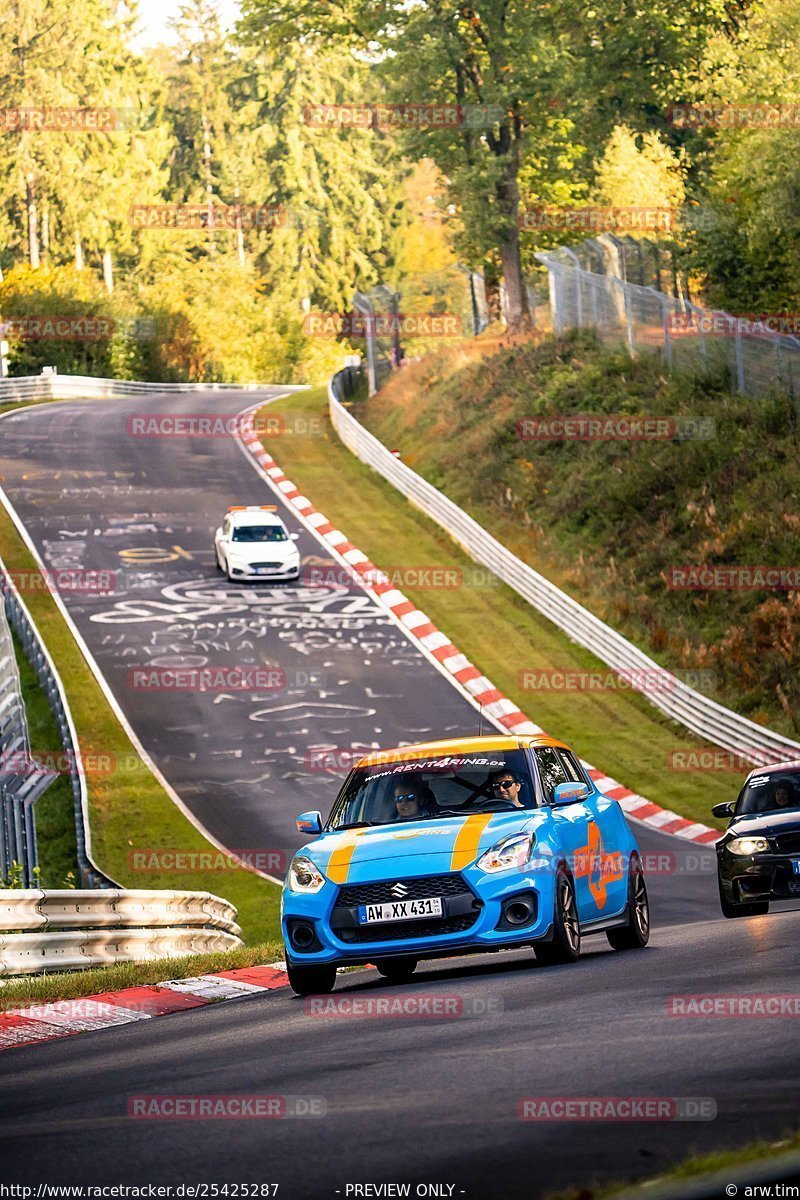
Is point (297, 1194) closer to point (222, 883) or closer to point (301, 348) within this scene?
point (222, 883)

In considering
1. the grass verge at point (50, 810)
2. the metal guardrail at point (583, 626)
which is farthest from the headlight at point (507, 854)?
the metal guardrail at point (583, 626)

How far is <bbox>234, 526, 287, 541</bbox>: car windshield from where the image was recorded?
126ft

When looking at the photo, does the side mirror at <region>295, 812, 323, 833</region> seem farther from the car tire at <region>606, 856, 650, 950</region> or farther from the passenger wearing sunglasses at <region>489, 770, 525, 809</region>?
the car tire at <region>606, 856, 650, 950</region>

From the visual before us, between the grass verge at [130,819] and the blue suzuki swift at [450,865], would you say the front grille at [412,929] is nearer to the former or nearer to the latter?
the blue suzuki swift at [450,865]

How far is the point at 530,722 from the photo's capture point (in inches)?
1196

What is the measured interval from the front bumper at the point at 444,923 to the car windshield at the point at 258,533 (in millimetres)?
27323

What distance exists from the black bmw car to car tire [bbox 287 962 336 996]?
545 centimetres

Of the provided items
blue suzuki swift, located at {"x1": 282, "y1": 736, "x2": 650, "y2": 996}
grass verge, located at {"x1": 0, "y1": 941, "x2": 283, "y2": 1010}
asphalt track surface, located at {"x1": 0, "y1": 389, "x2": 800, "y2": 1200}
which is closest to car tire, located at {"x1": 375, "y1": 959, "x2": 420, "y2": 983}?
blue suzuki swift, located at {"x1": 282, "y1": 736, "x2": 650, "y2": 996}

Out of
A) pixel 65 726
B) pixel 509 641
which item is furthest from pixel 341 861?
pixel 509 641

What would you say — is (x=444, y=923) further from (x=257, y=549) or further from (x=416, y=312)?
(x=416, y=312)

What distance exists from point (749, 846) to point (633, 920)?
3.24m

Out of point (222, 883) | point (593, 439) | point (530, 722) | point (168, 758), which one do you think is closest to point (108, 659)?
point (168, 758)

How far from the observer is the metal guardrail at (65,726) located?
22984mm

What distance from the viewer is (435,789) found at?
1223 cm
